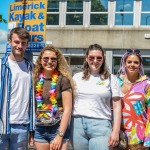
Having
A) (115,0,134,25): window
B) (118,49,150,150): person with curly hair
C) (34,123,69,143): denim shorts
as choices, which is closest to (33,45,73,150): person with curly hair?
(34,123,69,143): denim shorts

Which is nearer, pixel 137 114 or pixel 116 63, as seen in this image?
pixel 137 114

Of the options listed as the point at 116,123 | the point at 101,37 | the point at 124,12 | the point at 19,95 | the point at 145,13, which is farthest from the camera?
the point at 124,12

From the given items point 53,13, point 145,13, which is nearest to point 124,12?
point 145,13

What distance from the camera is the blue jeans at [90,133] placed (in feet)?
13.7

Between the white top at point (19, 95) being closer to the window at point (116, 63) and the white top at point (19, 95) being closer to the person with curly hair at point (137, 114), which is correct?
the person with curly hair at point (137, 114)

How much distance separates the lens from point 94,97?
4191mm

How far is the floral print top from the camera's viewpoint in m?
4.23

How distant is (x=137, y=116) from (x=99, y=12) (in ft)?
50.2

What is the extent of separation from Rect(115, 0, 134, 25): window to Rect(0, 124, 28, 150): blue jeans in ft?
49.1

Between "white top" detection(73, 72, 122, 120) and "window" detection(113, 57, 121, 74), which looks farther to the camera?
"window" detection(113, 57, 121, 74)

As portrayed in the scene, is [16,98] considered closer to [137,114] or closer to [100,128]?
[100,128]

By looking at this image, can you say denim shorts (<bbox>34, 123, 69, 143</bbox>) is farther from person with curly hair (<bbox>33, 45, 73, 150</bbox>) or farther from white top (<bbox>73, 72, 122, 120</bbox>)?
white top (<bbox>73, 72, 122, 120</bbox>)

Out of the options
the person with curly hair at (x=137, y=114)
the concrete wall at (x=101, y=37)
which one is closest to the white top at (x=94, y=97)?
the person with curly hair at (x=137, y=114)

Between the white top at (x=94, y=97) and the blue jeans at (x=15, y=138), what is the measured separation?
579mm
